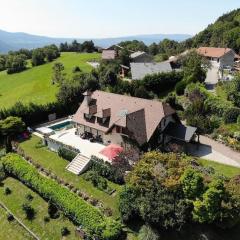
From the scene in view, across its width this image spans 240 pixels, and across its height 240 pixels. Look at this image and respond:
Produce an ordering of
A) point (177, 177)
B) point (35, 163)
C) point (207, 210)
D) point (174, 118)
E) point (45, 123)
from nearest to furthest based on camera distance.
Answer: point (207, 210) < point (177, 177) < point (35, 163) < point (174, 118) < point (45, 123)

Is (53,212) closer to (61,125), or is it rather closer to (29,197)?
(29,197)

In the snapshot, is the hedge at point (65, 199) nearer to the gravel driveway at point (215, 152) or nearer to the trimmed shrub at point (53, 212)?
the trimmed shrub at point (53, 212)

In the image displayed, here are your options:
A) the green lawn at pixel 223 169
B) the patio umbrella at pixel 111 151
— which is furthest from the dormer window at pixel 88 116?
the green lawn at pixel 223 169

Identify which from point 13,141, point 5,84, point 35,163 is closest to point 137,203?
point 35,163

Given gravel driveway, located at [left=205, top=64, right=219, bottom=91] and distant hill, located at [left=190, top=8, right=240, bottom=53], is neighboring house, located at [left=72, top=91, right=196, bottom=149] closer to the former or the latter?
gravel driveway, located at [left=205, top=64, right=219, bottom=91]

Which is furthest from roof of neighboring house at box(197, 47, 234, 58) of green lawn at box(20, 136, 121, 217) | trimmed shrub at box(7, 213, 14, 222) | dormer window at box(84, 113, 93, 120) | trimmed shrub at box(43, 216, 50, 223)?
trimmed shrub at box(7, 213, 14, 222)

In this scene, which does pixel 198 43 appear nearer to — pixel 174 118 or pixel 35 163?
pixel 174 118
